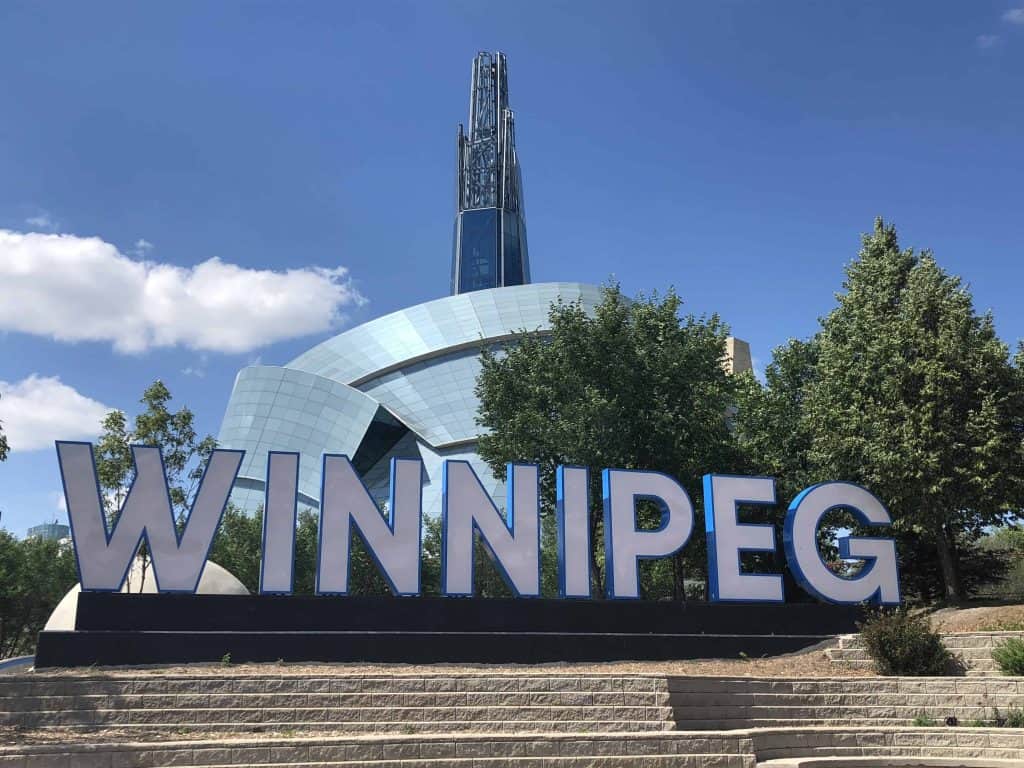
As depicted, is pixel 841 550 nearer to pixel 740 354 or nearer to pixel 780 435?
pixel 780 435

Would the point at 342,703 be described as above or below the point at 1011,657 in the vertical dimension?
below

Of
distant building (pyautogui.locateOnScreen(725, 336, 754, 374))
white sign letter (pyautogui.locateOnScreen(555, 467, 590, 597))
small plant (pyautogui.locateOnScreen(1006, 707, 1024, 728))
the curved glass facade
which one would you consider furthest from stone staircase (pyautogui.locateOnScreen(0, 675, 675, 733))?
distant building (pyautogui.locateOnScreen(725, 336, 754, 374))

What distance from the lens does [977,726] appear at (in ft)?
56.3

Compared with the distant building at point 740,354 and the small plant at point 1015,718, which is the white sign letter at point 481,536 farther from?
the distant building at point 740,354

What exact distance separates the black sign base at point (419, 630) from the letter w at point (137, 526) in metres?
0.47

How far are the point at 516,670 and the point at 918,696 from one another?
7880 mm

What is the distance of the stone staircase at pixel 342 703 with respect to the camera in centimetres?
1430

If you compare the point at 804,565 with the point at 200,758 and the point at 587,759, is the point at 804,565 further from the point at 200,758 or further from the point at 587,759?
the point at 200,758

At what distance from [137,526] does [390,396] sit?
45116 mm

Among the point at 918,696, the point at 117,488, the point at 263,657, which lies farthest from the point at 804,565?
the point at 117,488

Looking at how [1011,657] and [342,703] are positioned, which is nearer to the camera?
[342,703]

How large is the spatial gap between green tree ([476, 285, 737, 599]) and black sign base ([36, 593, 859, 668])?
8758mm

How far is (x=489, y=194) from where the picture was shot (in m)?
126

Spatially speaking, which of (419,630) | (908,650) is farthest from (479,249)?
(908,650)
